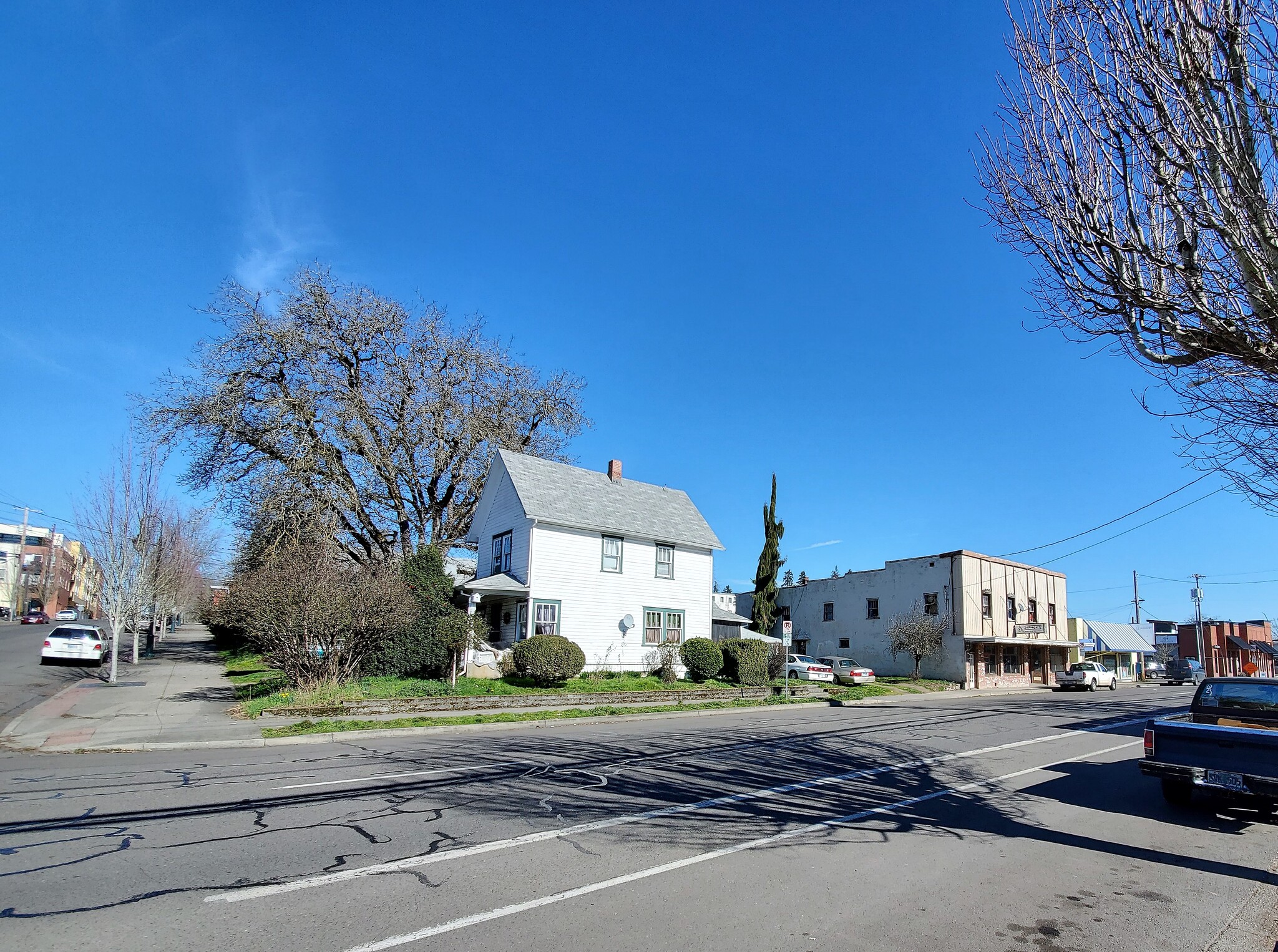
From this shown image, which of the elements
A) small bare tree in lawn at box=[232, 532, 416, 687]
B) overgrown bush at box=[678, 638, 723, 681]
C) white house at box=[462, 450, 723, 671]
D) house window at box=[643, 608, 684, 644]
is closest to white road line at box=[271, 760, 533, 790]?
small bare tree in lawn at box=[232, 532, 416, 687]

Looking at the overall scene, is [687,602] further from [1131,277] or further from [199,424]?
[1131,277]

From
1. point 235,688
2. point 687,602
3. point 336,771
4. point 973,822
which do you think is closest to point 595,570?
point 687,602

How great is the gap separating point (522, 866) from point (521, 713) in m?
12.4

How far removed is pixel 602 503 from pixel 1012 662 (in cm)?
3026

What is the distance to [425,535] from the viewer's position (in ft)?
121

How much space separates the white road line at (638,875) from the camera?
4.64 meters

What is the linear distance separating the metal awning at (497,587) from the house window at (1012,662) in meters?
32.4

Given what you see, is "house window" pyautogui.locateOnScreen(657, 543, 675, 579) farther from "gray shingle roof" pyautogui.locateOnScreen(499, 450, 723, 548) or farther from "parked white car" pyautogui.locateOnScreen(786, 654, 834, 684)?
"parked white car" pyautogui.locateOnScreen(786, 654, 834, 684)

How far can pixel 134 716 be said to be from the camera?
53.0 ft

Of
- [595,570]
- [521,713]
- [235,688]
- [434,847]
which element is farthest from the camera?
[595,570]

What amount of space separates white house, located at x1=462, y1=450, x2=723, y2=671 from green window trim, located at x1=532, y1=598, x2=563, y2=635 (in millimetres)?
45

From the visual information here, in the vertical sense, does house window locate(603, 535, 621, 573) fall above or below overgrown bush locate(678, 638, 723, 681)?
above

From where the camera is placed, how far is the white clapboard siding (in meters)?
26.7

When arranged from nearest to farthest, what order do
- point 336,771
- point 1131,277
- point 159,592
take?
point 1131,277 → point 336,771 → point 159,592
